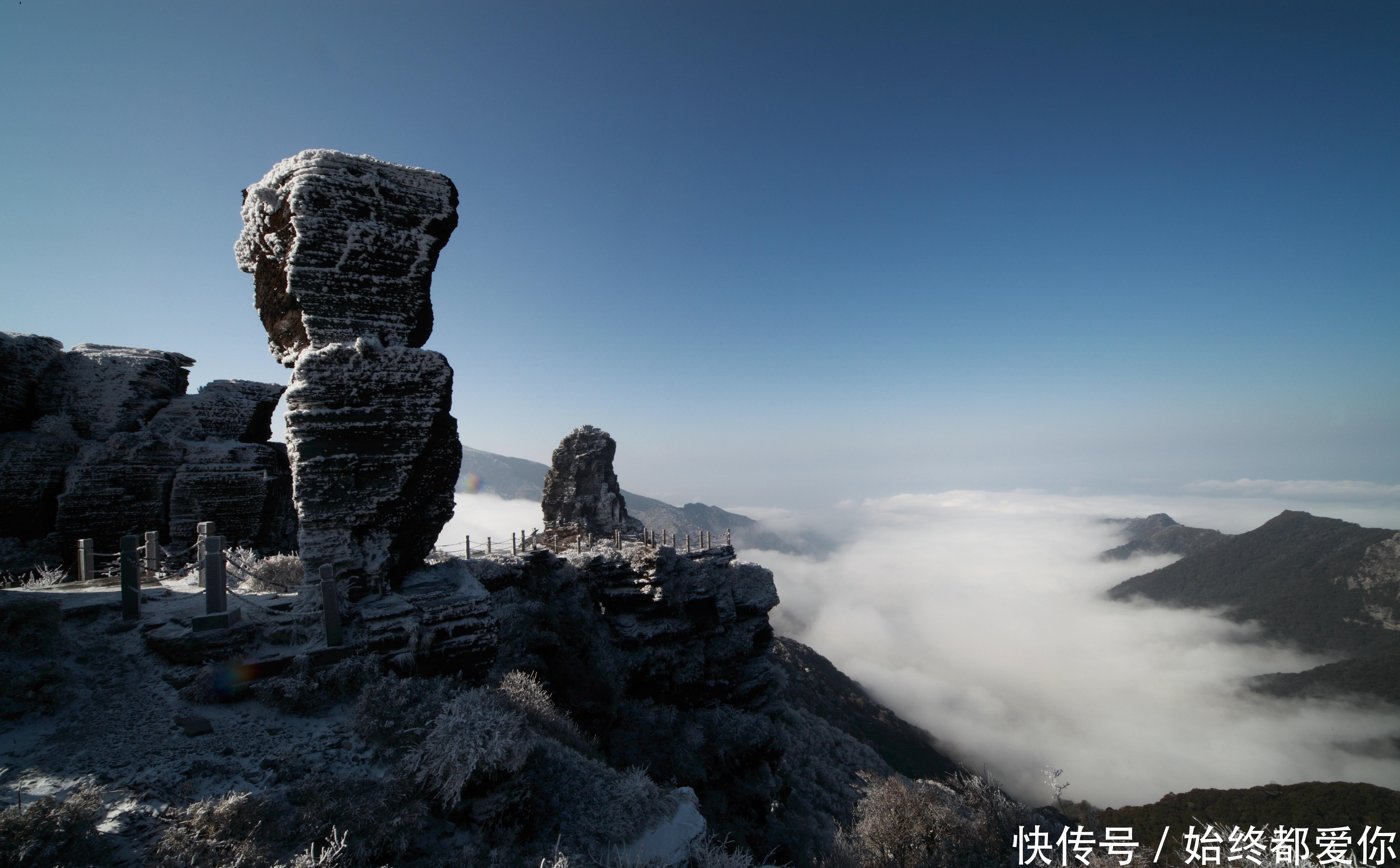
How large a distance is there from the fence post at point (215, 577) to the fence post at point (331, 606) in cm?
120

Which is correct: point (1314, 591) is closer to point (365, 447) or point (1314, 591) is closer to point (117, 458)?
point (365, 447)


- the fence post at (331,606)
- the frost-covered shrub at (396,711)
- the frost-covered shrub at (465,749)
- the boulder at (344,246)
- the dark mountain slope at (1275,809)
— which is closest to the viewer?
the frost-covered shrub at (465,749)

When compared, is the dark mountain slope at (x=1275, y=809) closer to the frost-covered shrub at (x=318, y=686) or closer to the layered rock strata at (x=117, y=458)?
the frost-covered shrub at (x=318, y=686)

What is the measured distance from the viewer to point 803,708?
40.0 meters

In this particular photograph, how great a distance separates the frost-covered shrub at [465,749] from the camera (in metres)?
5.78

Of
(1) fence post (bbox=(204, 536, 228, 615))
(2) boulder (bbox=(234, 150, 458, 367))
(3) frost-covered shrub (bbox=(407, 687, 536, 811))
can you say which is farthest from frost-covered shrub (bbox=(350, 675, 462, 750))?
(2) boulder (bbox=(234, 150, 458, 367))

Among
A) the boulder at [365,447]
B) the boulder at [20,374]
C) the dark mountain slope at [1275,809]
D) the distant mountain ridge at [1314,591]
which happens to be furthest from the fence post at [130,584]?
the distant mountain ridge at [1314,591]

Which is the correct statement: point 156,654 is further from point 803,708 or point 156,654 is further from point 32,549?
point 803,708

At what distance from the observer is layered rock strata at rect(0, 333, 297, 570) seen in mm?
13383

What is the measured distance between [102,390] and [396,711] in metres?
Result: 16.4

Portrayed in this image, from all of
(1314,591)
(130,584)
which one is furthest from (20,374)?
(1314,591)

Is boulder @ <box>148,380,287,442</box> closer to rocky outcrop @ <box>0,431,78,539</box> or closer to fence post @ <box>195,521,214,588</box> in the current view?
rocky outcrop @ <box>0,431,78,539</box>

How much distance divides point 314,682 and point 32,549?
13.8m

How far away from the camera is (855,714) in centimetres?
5066
